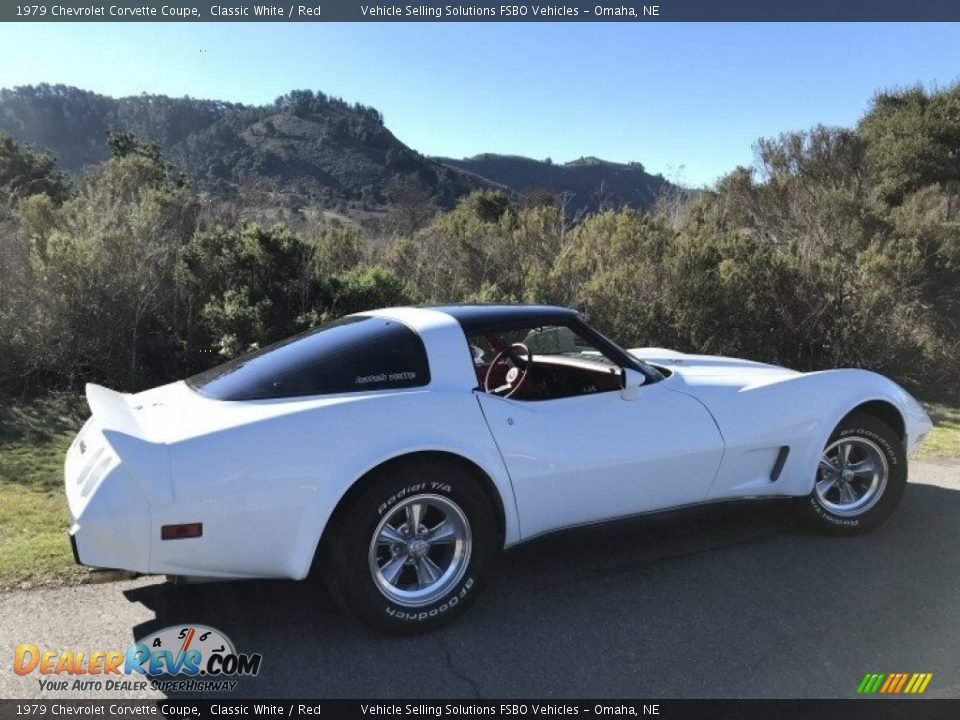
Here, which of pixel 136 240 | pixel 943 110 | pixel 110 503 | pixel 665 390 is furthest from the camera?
pixel 943 110

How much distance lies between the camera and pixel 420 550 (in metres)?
3.21

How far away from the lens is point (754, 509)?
4.12 m

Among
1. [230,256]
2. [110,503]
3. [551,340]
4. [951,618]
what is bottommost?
[951,618]

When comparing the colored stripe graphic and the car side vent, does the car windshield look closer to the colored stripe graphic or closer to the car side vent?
the car side vent

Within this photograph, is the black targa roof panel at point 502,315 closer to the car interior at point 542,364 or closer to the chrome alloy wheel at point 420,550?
the car interior at point 542,364

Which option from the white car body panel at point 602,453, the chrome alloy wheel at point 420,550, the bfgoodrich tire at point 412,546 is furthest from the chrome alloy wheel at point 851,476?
the chrome alloy wheel at point 420,550

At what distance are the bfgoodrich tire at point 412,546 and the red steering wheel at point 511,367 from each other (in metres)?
0.72

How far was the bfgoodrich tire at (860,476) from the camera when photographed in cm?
430

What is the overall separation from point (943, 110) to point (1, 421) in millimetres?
32552

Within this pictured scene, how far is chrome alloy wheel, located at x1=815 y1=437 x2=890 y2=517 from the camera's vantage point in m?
4.34

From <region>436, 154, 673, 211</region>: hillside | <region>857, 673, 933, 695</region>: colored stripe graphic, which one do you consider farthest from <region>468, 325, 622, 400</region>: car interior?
<region>436, 154, 673, 211</region>: hillside

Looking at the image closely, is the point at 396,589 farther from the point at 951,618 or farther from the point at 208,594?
the point at 951,618

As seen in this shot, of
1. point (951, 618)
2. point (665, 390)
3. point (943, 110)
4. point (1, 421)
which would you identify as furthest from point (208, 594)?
point (943, 110)

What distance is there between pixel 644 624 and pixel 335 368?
1.85m
